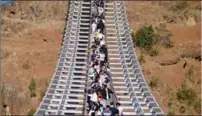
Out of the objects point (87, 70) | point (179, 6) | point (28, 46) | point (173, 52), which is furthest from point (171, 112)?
point (179, 6)

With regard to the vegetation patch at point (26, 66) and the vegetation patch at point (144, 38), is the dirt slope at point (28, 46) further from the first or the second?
the vegetation patch at point (144, 38)

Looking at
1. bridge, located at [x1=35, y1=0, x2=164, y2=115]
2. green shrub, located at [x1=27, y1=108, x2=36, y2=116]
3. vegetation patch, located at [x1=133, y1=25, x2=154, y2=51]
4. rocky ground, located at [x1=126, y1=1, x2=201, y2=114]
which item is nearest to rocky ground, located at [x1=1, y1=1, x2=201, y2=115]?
rocky ground, located at [x1=126, y1=1, x2=201, y2=114]

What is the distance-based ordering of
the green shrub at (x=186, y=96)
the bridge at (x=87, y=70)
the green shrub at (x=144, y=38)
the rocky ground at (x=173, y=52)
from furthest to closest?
the green shrub at (x=144, y=38) < the rocky ground at (x=173, y=52) < the green shrub at (x=186, y=96) < the bridge at (x=87, y=70)

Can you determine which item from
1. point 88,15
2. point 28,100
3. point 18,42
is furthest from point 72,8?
point 18,42

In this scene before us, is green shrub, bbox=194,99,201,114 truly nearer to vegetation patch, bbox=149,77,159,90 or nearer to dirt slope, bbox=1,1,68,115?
vegetation patch, bbox=149,77,159,90

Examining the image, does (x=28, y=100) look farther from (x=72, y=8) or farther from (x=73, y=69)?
(x=73, y=69)

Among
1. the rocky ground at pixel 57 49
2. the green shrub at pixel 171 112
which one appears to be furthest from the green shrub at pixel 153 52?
the green shrub at pixel 171 112
